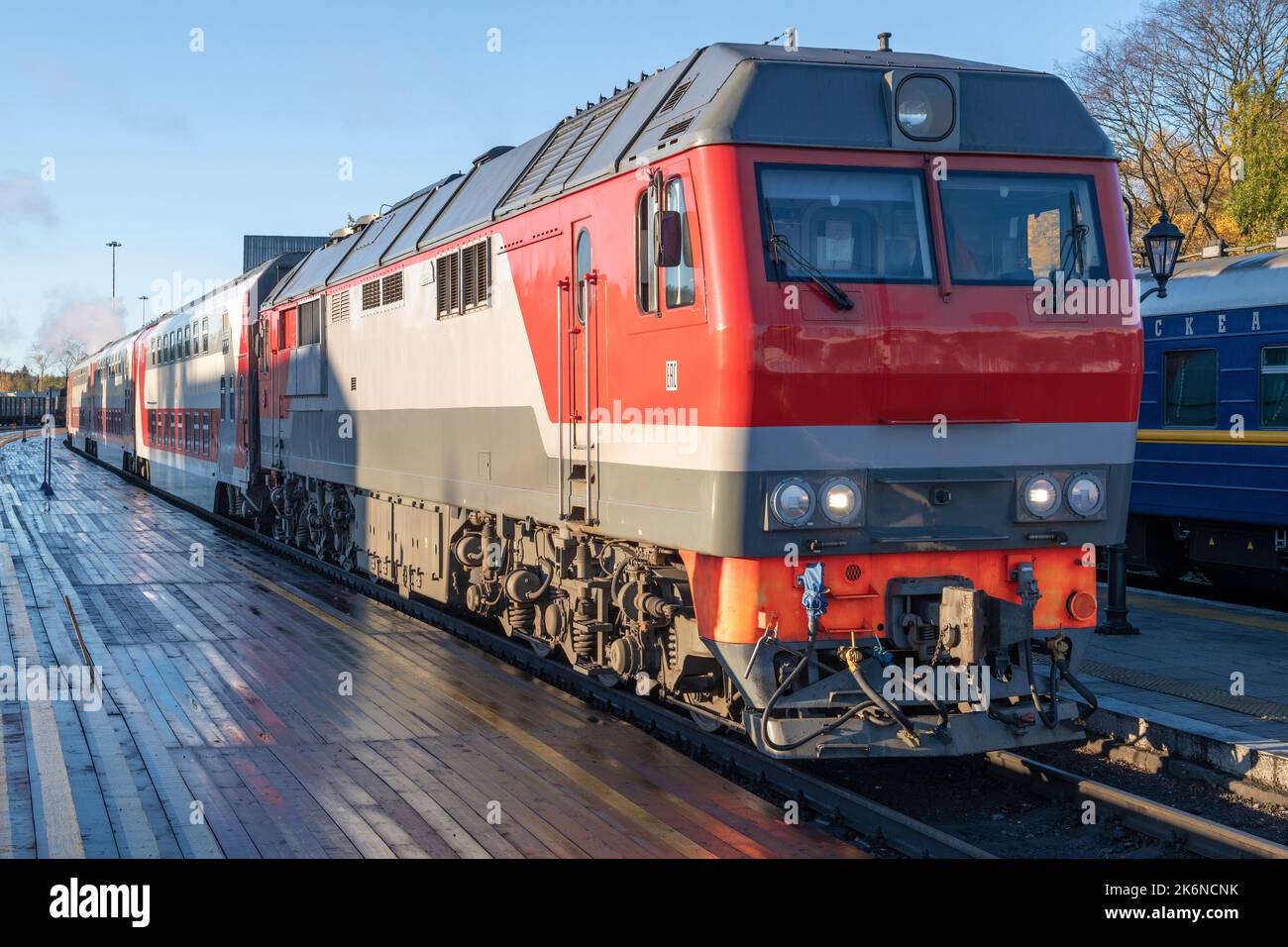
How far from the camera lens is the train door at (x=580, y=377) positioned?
8.66m

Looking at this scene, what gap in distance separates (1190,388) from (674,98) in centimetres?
973

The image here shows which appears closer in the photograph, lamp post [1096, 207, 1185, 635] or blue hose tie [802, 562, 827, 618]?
blue hose tie [802, 562, 827, 618]

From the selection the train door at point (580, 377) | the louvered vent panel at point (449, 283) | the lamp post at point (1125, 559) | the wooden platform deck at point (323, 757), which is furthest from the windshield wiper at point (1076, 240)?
the louvered vent panel at point (449, 283)

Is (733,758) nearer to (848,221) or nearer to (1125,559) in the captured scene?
(848,221)

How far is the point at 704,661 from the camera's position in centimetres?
811

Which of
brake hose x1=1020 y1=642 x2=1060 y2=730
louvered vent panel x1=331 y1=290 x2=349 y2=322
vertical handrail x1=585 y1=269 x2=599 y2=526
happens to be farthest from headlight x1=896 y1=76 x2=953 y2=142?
louvered vent panel x1=331 y1=290 x2=349 y2=322

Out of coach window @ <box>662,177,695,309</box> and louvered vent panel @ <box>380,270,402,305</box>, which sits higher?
louvered vent panel @ <box>380,270,402,305</box>

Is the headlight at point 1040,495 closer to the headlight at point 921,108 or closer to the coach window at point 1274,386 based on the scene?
the headlight at point 921,108

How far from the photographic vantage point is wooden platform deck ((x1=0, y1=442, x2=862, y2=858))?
20.8 feet

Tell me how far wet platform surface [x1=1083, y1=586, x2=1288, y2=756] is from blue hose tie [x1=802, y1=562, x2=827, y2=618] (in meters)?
2.92

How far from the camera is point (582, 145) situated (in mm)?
9633

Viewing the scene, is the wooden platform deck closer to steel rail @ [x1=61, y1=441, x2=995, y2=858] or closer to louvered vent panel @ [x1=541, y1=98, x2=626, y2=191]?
steel rail @ [x1=61, y1=441, x2=995, y2=858]
